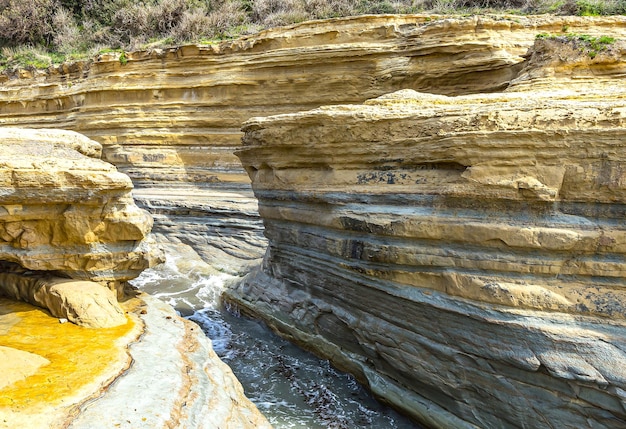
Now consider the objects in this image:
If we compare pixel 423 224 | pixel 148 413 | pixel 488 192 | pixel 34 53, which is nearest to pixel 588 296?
pixel 488 192

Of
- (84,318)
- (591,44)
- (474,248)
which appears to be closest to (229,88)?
(591,44)

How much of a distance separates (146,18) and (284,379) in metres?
18.2

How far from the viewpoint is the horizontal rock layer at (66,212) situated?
15.8 ft

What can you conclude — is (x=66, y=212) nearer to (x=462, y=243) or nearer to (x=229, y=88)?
(x=462, y=243)

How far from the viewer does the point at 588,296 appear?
403 cm

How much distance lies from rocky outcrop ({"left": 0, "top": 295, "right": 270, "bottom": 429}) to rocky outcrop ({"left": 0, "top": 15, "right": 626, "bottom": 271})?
6141mm

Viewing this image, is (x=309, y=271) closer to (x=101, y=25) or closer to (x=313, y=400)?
(x=313, y=400)

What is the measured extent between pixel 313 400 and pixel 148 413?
2705mm

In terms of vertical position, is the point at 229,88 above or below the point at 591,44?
below

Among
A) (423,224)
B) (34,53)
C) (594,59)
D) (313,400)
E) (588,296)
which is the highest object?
(34,53)

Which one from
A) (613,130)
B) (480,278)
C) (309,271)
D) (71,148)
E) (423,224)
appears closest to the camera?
(613,130)

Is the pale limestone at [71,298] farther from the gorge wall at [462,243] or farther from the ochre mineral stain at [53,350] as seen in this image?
the gorge wall at [462,243]

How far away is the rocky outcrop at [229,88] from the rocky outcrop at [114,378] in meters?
6.14

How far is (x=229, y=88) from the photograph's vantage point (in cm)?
1338
